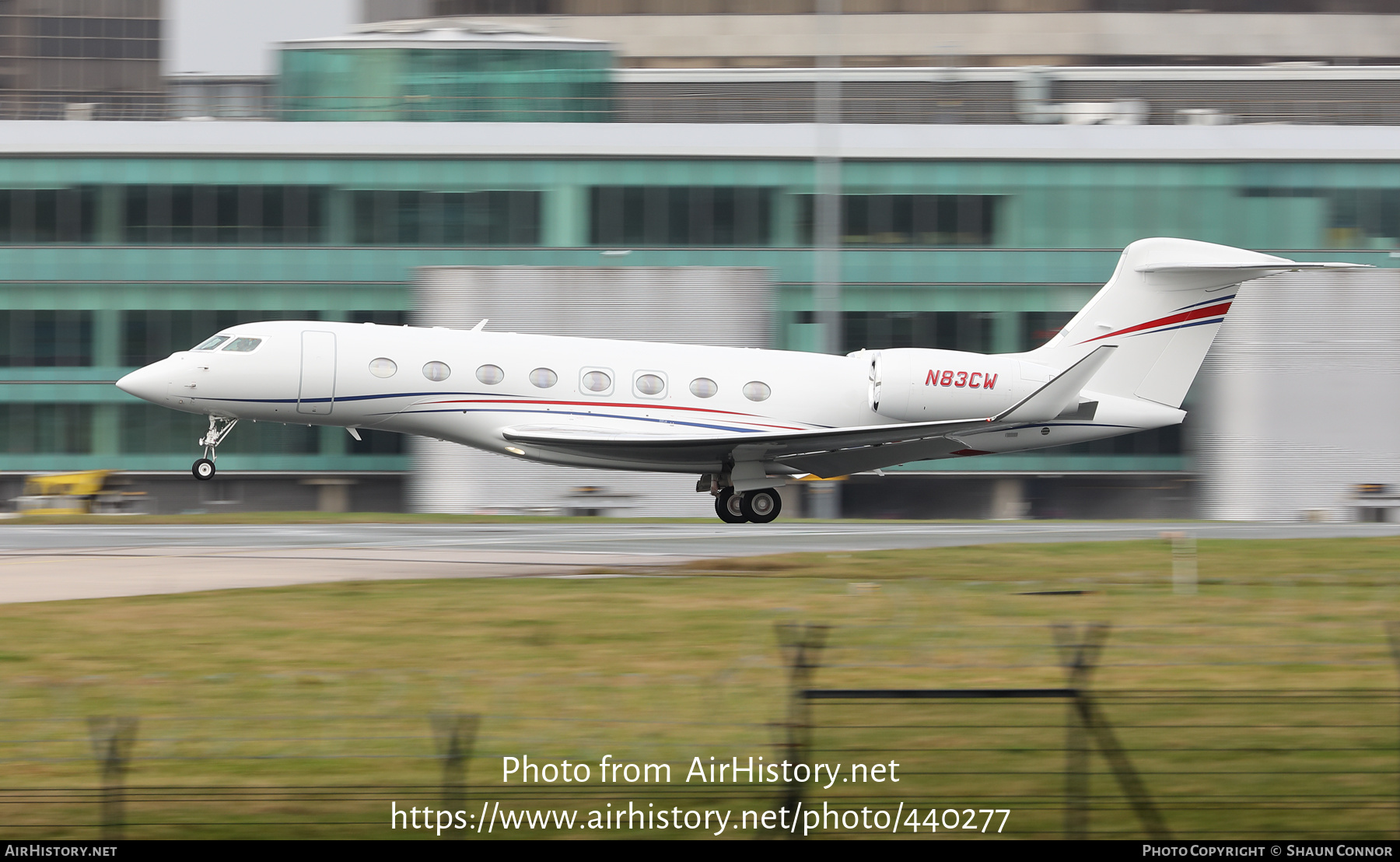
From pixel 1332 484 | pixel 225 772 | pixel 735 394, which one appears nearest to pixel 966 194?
pixel 1332 484

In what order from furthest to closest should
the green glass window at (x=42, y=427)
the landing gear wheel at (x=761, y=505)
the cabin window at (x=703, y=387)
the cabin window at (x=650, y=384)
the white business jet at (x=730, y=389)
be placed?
1. the green glass window at (x=42, y=427)
2. the landing gear wheel at (x=761, y=505)
3. the cabin window at (x=703, y=387)
4. the cabin window at (x=650, y=384)
5. the white business jet at (x=730, y=389)

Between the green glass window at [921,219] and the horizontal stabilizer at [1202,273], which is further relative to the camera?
the green glass window at [921,219]

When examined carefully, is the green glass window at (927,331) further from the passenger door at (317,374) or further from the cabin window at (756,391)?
the passenger door at (317,374)

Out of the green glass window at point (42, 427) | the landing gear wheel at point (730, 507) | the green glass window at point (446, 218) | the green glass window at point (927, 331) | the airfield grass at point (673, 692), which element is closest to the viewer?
the airfield grass at point (673, 692)

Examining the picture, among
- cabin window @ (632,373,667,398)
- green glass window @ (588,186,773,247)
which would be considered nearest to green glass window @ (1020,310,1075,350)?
green glass window @ (588,186,773,247)

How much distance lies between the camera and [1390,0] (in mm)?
68250

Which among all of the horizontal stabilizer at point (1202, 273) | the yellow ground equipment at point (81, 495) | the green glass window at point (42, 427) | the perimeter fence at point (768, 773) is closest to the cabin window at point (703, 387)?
the horizontal stabilizer at point (1202, 273)

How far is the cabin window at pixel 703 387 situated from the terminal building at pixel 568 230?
15.2 metres

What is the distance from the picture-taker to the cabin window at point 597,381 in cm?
2362

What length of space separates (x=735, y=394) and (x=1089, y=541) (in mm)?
6239

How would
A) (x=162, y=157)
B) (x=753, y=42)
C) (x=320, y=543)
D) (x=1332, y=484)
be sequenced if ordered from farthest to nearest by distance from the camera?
(x=753, y=42) → (x=162, y=157) → (x=1332, y=484) → (x=320, y=543)

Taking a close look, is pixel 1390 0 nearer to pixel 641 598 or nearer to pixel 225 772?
pixel 641 598

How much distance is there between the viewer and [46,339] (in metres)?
40.3

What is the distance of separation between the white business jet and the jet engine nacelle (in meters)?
0.03
